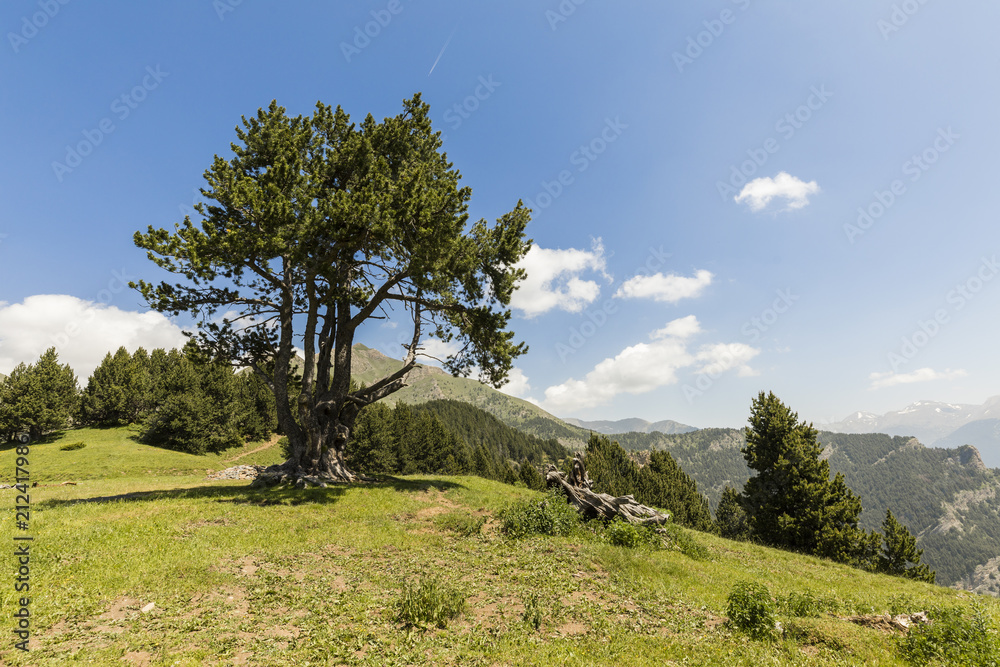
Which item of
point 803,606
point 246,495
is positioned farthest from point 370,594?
point 246,495

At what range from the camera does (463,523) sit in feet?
51.4

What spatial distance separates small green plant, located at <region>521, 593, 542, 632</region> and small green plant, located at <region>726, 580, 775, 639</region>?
4016 millimetres

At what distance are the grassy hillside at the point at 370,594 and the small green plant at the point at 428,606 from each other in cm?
21

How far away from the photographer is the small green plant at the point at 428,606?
7.83 metres

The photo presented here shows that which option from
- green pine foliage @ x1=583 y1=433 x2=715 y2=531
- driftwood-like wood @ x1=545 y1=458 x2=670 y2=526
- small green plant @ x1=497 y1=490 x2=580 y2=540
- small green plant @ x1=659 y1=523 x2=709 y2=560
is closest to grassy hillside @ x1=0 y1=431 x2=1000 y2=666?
small green plant @ x1=659 y1=523 x2=709 y2=560

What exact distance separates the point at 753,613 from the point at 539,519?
8.09 meters

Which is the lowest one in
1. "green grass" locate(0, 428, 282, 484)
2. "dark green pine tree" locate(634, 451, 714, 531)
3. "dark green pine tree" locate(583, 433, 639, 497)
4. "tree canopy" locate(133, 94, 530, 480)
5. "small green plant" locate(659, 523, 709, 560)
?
"dark green pine tree" locate(634, 451, 714, 531)

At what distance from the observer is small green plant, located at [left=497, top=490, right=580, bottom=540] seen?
48.5 ft

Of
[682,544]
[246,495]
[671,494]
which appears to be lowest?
[671,494]

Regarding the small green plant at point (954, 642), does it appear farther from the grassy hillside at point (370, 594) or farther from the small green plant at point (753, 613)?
the small green plant at point (753, 613)

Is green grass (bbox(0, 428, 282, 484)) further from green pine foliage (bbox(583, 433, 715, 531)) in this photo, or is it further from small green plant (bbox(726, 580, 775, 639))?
green pine foliage (bbox(583, 433, 715, 531))

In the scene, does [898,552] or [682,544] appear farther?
[898,552]

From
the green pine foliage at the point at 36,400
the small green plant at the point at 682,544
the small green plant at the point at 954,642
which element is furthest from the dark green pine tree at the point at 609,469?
the green pine foliage at the point at 36,400

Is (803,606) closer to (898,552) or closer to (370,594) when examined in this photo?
(370,594)
